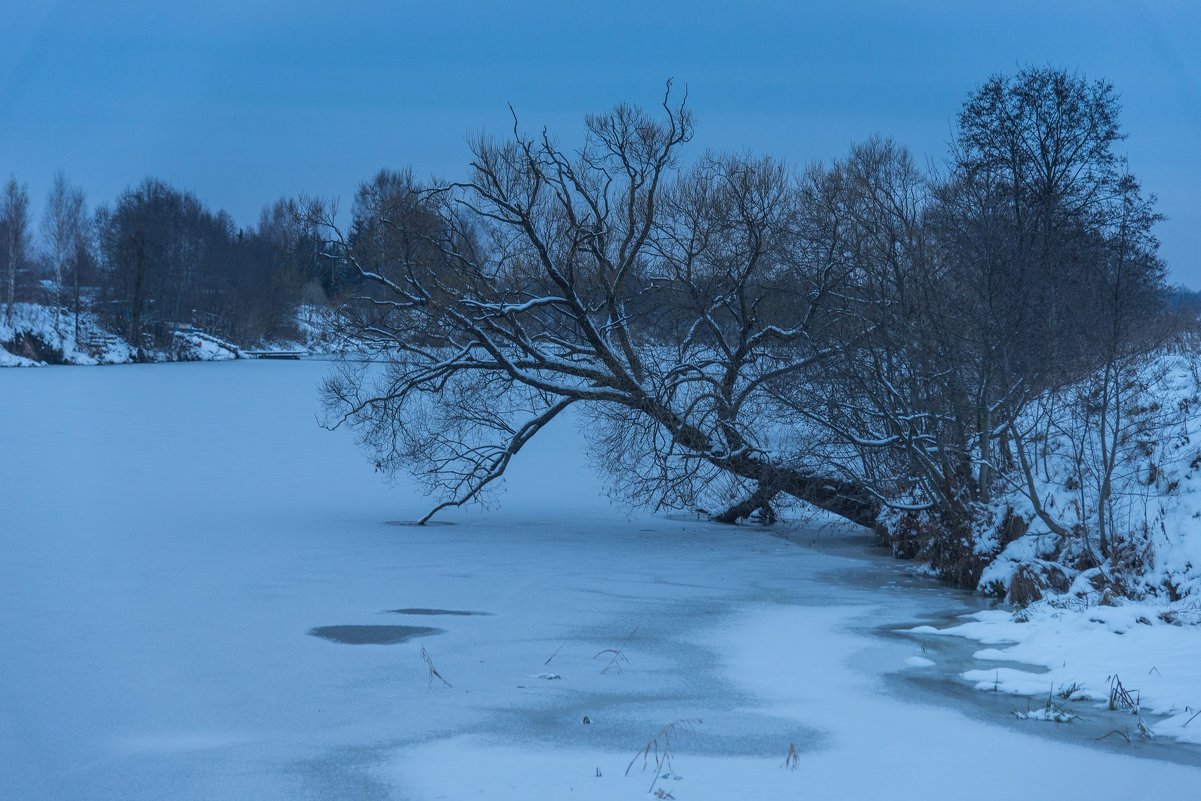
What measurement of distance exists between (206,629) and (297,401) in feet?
96.9

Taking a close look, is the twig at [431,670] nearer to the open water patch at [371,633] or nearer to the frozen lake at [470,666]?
the frozen lake at [470,666]

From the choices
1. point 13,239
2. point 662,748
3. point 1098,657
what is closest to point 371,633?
point 662,748

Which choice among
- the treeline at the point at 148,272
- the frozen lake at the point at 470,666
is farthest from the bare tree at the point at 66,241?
the frozen lake at the point at 470,666

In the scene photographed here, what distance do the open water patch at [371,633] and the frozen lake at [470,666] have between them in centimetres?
3

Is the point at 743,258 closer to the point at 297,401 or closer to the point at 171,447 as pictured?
the point at 171,447

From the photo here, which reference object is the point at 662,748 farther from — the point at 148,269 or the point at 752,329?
the point at 148,269

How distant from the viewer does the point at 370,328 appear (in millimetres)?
14859

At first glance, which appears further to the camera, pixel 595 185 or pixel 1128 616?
pixel 595 185

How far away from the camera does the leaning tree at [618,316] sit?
14422 mm

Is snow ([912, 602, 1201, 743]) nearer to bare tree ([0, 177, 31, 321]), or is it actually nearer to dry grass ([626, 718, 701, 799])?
dry grass ([626, 718, 701, 799])

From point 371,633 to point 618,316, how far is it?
7235 millimetres

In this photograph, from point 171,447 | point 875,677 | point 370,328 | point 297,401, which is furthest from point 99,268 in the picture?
point 875,677

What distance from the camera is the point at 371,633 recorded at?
8367mm

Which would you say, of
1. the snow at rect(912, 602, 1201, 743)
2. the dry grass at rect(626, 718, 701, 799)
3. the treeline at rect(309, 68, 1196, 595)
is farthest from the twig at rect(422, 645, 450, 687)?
the treeline at rect(309, 68, 1196, 595)
